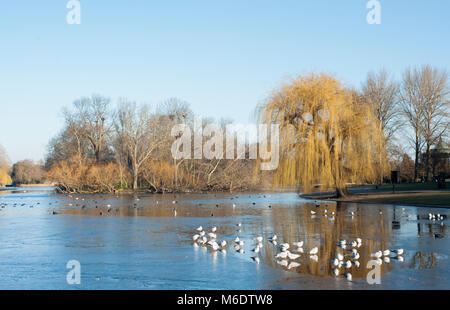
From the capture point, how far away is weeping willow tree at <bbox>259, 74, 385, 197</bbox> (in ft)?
103

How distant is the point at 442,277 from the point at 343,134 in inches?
975

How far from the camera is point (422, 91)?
51.2 m

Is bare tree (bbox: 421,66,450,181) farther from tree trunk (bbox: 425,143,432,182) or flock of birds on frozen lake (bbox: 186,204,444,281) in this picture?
flock of birds on frozen lake (bbox: 186,204,444,281)

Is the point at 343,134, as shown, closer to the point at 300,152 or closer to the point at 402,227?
the point at 300,152

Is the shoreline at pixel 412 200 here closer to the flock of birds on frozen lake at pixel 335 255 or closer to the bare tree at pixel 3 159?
the flock of birds on frozen lake at pixel 335 255

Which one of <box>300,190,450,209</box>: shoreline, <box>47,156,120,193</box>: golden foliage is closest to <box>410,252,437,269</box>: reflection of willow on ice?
<box>300,190,450,209</box>: shoreline

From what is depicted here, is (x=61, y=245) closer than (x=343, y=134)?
Yes

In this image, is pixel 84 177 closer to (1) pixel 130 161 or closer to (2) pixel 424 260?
(1) pixel 130 161

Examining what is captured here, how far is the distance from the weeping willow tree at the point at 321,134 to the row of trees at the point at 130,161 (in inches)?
1106

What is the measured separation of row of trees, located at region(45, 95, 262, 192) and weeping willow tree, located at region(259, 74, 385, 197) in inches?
1106

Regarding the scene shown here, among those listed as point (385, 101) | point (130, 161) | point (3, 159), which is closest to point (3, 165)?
point (3, 159)

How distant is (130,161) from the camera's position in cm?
6919

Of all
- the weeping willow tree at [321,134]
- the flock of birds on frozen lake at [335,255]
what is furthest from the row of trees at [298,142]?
the flock of birds on frozen lake at [335,255]
